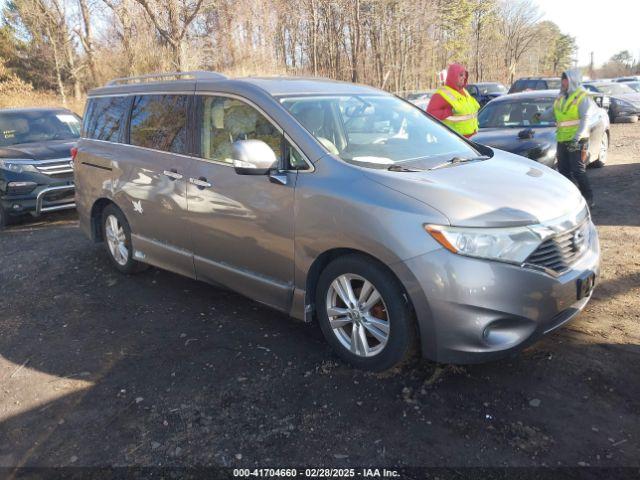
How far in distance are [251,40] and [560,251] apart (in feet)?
88.9

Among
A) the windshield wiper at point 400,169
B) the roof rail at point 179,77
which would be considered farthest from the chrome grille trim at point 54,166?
the windshield wiper at point 400,169

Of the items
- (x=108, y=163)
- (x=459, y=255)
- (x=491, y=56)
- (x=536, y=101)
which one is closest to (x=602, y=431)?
(x=459, y=255)

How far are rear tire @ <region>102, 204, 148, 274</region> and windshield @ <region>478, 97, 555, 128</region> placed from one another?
6.35 meters

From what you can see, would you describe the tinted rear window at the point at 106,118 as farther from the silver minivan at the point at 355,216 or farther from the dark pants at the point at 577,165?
the dark pants at the point at 577,165

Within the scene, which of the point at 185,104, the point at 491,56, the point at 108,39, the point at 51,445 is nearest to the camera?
the point at 51,445

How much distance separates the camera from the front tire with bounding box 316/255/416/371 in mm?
3033

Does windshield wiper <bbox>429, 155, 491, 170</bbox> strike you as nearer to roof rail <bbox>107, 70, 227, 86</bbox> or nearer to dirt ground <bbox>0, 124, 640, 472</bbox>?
dirt ground <bbox>0, 124, 640, 472</bbox>

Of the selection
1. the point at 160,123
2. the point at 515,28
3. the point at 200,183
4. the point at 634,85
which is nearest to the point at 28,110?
the point at 160,123

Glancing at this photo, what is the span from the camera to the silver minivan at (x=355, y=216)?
2.85 metres

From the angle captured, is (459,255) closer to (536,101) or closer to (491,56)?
(536,101)

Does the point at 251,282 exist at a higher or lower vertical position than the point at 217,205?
lower

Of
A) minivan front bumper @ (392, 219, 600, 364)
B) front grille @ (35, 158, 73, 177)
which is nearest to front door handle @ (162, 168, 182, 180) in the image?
minivan front bumper @ (392, 219, 600, 364)

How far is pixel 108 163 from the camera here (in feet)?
17.0

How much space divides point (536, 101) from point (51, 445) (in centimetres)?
865
